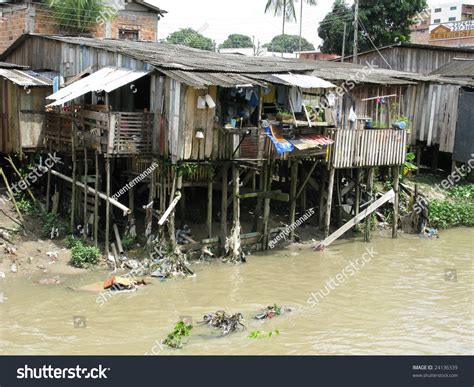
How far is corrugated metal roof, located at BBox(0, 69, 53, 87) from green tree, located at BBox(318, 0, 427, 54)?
22122 millimetres

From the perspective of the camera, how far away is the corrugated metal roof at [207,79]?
1477 cm

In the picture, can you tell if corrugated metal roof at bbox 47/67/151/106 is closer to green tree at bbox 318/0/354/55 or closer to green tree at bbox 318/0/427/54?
green tree at bbox 318/0/427/54

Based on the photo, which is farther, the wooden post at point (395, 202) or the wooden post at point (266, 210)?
the wooden post at point (395, 202)

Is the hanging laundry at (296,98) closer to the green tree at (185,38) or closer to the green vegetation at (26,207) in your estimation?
the green vegetation at (26,207)

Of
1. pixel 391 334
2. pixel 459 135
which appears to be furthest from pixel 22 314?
pixel 459 135

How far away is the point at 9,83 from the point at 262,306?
9.36 m

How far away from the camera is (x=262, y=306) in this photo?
14055 millimetres

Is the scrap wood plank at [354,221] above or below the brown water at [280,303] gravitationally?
above

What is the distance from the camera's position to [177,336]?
38.2 feet

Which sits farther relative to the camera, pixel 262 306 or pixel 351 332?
pixel 262 306

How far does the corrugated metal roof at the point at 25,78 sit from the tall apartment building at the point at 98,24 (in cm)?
604

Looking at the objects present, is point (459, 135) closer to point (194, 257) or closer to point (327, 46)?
point (194, 257)

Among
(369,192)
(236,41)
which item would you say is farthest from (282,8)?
(236,41)

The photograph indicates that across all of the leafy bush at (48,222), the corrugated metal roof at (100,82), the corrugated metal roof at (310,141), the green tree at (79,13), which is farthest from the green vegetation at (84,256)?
the green tree at (79,13)
